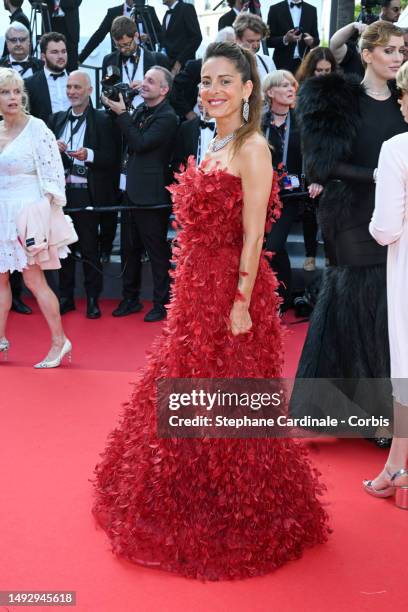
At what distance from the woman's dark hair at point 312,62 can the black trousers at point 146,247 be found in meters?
1.53

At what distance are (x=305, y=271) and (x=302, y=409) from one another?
118 inches

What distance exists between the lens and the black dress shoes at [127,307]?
645 centimetres

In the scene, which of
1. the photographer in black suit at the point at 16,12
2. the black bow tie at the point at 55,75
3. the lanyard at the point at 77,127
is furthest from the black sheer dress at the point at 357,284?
the photographer in black suit at the point at 16,12

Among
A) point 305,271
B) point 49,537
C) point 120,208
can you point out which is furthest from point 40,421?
point 305,271

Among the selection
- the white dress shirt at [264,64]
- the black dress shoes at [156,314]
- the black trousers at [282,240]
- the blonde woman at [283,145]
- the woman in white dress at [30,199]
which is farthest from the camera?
the white dress shirt at [264,64]

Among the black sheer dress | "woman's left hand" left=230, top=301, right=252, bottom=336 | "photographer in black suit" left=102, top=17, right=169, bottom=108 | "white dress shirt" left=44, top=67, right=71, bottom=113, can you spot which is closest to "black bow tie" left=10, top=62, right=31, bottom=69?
"white dress shirt" left=44, top=67, right=71, bottom=113

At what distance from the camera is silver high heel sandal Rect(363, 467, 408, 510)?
316cm

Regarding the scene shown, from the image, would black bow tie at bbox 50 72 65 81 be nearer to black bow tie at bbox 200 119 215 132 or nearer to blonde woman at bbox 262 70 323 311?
black bow tie at bbox 200 119 215 132

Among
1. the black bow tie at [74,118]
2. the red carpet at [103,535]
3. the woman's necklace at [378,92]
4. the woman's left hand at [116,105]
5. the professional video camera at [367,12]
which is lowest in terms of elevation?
the red carpet at [103,535]

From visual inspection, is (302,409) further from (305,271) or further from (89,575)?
(305,271)

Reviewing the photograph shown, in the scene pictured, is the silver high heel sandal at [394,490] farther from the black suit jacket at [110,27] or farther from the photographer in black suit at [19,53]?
the black suit jacket at [110,27]

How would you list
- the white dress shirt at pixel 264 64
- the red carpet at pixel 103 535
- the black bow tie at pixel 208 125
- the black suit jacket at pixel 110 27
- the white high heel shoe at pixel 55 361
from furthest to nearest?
the black suit jacket at pixel 110 27 → the white dress shirt at pixel 264 64 → the black bow tie at pixel 208 125 → the white high heel shoe at pixel 55 361 → the red carpet at pixel 103 535

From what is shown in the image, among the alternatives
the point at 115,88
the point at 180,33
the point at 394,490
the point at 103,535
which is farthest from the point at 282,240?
the point at 103,535

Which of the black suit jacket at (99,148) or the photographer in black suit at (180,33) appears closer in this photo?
the black suit jacket at (99,148)
